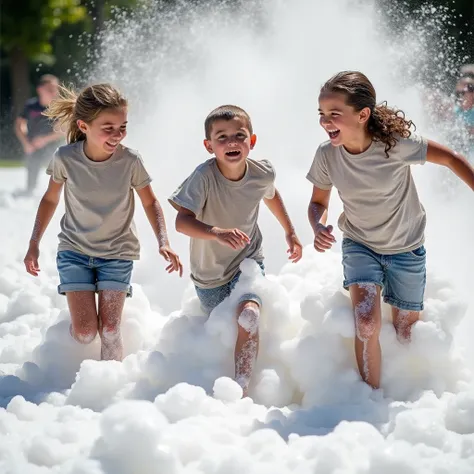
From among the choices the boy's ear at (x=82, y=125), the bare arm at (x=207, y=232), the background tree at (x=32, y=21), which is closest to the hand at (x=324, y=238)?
the bare arm at (x=207, y=232)

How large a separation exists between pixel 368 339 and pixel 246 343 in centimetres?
44

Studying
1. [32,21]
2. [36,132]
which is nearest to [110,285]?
[36,132]

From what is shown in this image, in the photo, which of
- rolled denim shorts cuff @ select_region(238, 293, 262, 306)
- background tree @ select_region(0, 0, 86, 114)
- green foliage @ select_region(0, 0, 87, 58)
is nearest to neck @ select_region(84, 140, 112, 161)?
rolled denim shorts cuff @ select_region(238, 293, 262, 306)

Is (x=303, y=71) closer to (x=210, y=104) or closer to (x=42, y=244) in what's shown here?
(x=210, y=104)

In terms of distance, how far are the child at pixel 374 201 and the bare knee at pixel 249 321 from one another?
1.13ft

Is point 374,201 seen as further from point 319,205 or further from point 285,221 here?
point 285,221

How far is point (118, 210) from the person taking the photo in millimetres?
3324

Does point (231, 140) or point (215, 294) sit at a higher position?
point (231, 140)

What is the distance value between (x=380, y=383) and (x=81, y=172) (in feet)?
4.63

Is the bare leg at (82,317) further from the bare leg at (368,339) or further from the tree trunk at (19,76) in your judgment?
the tree trunk at (19,76)

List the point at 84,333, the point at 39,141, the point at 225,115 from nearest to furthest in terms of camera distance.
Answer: the point at 225,115, the point at 84,333, the point at 39,141

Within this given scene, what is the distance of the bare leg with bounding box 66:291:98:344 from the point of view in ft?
10.7

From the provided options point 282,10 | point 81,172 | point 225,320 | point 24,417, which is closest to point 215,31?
point 282,10

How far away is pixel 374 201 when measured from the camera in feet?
10.1
